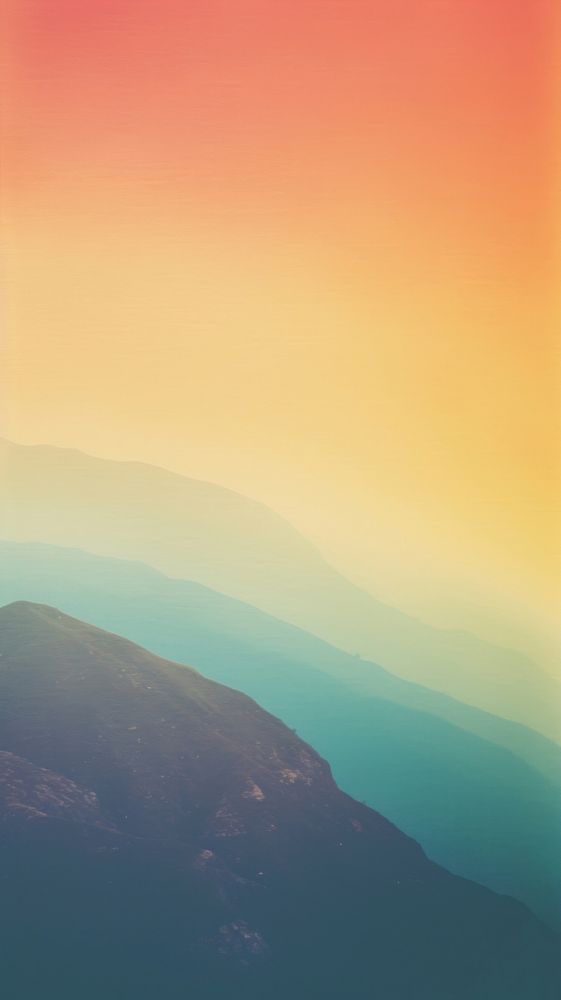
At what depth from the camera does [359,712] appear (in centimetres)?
330

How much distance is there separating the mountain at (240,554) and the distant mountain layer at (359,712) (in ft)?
0.17

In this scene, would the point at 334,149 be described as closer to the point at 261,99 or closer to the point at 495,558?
the point at 261,99

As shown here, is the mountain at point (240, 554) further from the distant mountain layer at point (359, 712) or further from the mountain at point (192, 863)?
the mountain at point (192, 863)

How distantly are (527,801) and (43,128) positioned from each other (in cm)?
295

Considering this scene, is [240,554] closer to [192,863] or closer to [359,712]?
[359,712]

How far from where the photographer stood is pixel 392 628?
336 centimetres

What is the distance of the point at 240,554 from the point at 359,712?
70 cm

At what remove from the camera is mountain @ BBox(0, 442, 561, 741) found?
3.33 metres

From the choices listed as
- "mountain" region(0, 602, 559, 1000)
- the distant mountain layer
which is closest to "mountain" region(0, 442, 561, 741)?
the distant mountain layer

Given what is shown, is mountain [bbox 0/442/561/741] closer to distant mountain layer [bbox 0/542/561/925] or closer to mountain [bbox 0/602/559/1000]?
distant mountain layer [bbox 0/542/561/925]

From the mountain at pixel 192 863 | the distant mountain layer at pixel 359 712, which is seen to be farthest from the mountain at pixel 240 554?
the mountain at pixel 192 863

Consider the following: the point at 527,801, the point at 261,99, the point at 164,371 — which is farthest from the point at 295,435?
the point at 527,801

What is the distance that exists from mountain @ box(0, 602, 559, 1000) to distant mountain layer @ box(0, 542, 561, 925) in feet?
0.25

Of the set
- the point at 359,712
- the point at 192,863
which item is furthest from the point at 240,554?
the point at 192,863
